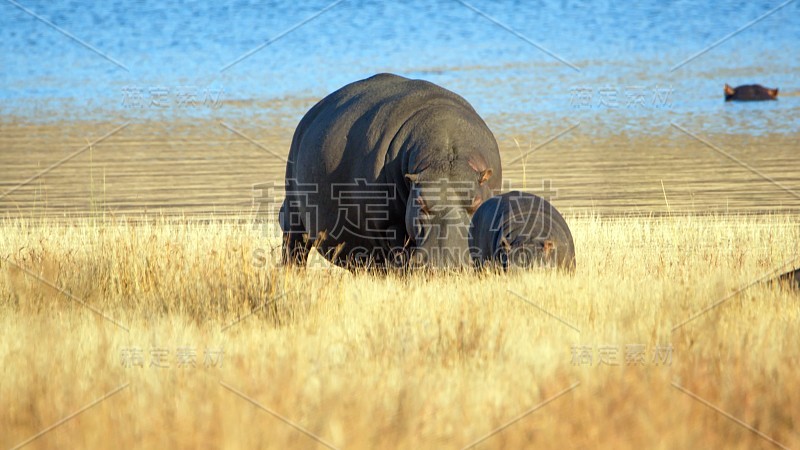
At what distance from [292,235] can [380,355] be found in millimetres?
6647

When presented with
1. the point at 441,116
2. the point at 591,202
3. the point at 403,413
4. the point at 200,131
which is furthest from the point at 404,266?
the point at 200,131

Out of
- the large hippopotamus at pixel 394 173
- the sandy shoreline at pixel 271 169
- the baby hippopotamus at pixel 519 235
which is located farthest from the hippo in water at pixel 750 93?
the baby hippopotamus at pixel 519 235

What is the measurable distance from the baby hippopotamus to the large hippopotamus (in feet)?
0.69

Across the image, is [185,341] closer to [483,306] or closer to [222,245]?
[483,306]

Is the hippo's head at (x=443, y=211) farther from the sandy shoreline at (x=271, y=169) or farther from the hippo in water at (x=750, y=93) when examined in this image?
the hippo in water at (x=750, y=93)

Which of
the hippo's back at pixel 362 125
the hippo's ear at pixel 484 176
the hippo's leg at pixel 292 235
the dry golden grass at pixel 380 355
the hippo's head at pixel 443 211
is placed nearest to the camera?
the dry golden grass at pixel 380 355

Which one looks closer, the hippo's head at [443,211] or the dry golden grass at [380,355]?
the dry golden grass at [380,355]

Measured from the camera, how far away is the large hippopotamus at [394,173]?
959 centimetres

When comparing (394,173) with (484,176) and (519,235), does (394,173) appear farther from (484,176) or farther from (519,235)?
(519,235)

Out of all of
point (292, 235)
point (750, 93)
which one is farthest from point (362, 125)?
point (750, 93)

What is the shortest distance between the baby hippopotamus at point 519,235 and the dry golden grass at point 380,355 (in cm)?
35

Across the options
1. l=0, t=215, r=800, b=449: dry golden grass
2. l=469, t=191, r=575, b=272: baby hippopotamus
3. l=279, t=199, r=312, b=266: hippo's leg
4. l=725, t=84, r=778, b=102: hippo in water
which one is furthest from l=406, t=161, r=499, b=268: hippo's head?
l=725, t=84, r=778, b=102: hippo in water

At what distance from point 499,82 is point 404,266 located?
134 ft

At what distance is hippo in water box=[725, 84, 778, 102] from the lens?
43.0 meters
